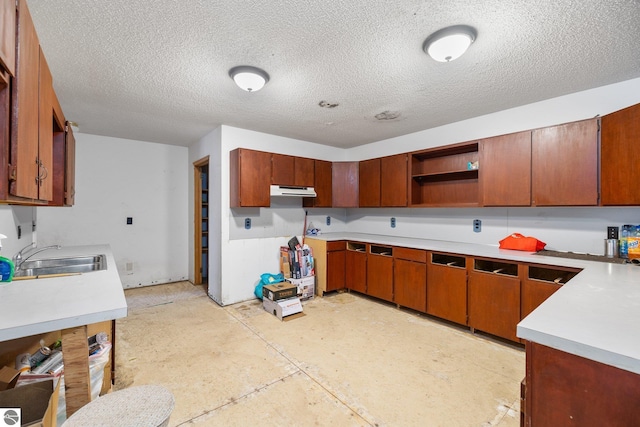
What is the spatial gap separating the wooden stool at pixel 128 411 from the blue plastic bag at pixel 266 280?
9.37 feet

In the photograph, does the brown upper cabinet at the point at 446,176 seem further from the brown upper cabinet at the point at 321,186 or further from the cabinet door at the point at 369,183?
the brown upper cabinet at the point at 321,186

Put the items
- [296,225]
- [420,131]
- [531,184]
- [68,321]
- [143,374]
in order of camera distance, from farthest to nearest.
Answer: [296,225]
[420,131]
[531,184]
[143,374]
[68,321]

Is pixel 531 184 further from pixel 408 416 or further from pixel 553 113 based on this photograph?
pixel 408 416

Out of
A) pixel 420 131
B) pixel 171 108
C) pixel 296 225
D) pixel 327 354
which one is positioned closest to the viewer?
pixel 327 354

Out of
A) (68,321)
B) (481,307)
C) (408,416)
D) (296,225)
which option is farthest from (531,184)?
(68,321)

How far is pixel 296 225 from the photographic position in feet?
15.0

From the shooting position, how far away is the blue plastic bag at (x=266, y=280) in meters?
3.91

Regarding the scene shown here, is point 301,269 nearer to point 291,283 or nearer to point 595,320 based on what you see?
point 291,283

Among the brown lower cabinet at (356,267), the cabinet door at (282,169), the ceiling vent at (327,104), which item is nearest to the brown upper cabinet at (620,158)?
the ceiling vent at (327,104)

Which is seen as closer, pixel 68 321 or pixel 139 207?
pixel 68 321

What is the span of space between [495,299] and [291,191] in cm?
273

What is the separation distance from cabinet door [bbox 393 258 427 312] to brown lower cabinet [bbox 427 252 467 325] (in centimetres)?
7

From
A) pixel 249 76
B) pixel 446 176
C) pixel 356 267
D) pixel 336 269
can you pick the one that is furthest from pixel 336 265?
pixel 249 76

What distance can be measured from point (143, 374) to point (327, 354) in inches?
59.0
